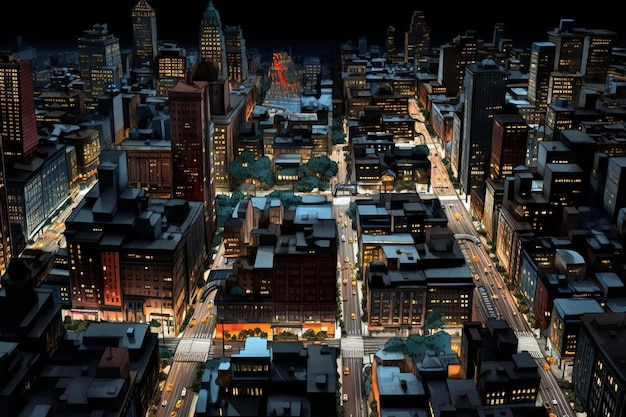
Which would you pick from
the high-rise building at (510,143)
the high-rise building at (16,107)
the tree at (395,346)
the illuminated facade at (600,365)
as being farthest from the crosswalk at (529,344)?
the high-rise building at (16,107)

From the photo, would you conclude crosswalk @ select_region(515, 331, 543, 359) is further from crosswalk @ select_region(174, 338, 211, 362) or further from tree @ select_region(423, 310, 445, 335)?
crosswalk @ select_region(174, 338, 211, 362)

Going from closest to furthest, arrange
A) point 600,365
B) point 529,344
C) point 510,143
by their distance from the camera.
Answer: point 600,365 → point 529,344 → point 510,143

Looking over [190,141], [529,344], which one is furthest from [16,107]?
[529,344]

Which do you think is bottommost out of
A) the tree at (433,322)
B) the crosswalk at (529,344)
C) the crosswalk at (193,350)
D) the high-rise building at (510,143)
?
the crosswalk at (529,344)

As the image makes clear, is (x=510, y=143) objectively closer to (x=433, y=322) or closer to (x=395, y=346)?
(x=433, y=322)

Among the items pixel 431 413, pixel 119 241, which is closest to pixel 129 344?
pixel 119 241

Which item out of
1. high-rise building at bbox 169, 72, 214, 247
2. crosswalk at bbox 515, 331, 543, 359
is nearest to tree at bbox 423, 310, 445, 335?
crosswalk at bbox 515, 331, 543, 359

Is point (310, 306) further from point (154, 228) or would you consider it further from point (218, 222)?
point (218, 222)

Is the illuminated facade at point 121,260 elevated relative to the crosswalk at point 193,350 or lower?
elevated

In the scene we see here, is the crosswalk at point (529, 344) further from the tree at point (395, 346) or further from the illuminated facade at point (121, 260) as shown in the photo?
the illuminated facade at point (121, 260)
